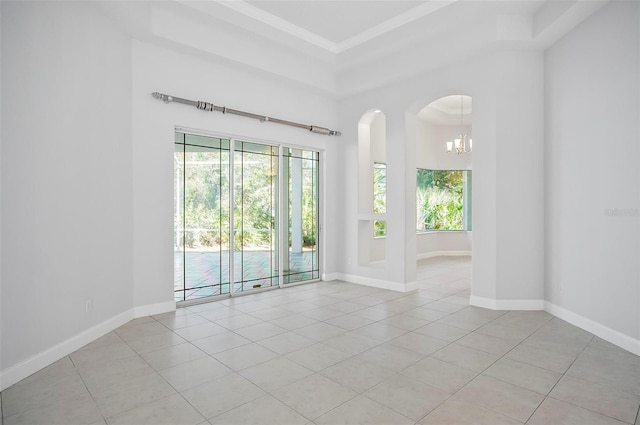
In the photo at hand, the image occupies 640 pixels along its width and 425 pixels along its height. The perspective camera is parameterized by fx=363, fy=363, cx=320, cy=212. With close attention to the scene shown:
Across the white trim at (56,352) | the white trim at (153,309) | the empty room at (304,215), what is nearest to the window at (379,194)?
the empty room at (304,215)

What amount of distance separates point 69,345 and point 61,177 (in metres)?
1.47

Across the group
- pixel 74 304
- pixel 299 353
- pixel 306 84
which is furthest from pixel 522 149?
pixel 74 304

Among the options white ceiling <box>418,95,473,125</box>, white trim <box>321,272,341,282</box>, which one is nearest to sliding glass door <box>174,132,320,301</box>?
white trim <box>321,272,341,282</box>

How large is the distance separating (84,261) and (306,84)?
13.0 ft

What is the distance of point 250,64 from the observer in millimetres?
4984

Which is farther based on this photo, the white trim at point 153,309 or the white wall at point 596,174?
the white trim at point 153,309

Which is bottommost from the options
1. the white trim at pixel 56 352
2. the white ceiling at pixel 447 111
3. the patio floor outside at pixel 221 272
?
the white trim at pixel 56 352

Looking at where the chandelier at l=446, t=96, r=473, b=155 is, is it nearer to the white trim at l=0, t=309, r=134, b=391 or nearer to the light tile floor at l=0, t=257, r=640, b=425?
the light tile floor at l=0, t=257, r=640, b=425

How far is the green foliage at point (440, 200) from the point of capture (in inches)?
381

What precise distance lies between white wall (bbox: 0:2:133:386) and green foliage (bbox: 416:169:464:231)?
7400 millimetres

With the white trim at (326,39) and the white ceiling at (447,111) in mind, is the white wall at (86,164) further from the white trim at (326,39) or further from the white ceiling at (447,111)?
the white ceiling at (447,111)

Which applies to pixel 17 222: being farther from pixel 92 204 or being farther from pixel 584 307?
pixel 584 307

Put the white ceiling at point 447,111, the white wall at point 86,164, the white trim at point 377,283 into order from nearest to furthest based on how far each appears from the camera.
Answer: the white wall at point 86,164 < the white trim at point 377,283 < the white ceiling at point 447,111

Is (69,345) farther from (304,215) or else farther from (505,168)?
(505,168)
